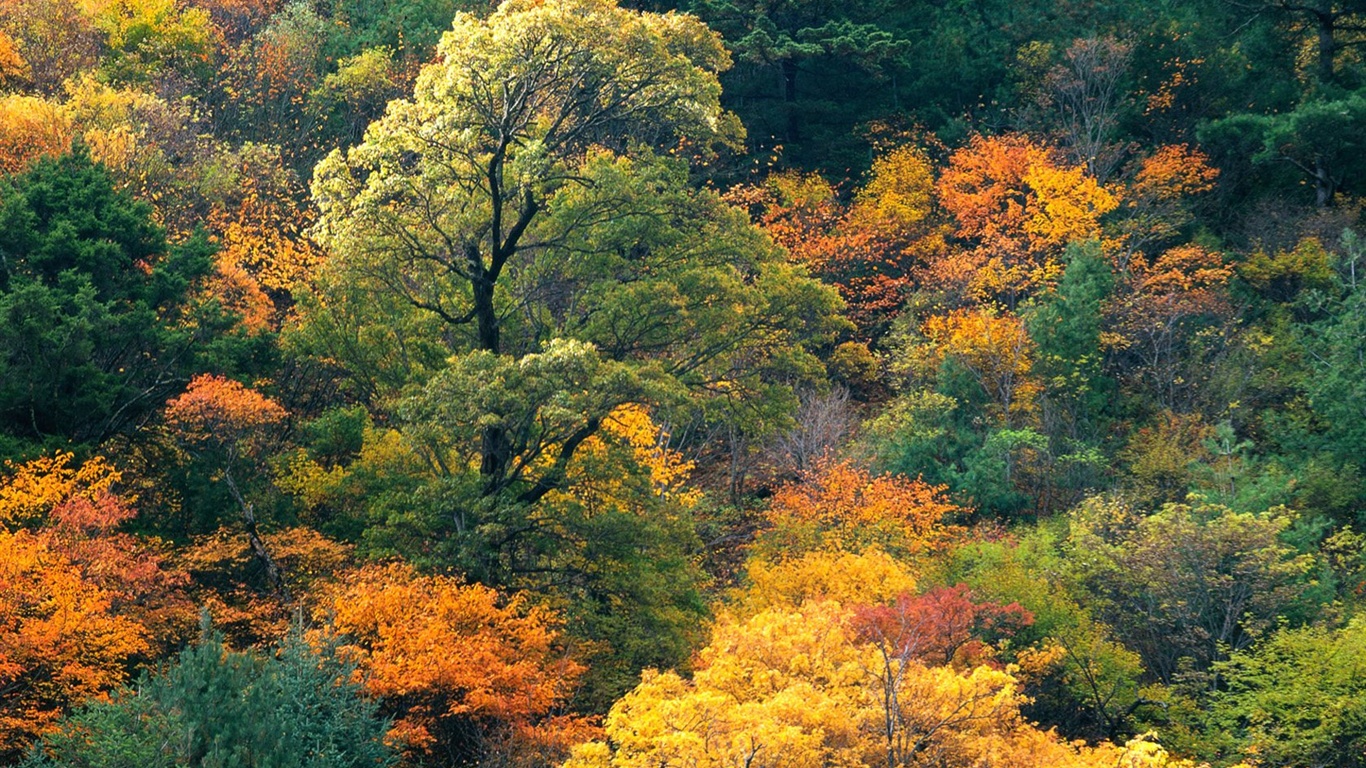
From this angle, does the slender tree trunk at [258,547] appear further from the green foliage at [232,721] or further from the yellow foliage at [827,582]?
the yellow foliage at [827,582]

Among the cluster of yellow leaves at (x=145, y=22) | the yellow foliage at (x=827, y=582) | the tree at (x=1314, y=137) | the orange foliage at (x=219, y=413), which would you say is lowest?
the yellow foliage at (x=827, y=582)

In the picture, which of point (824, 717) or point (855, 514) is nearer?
point (824, 717)

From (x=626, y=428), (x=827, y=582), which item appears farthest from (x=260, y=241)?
(x=827, y=582)

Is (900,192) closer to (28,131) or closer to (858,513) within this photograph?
(858,513)

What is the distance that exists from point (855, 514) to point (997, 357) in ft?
21.4

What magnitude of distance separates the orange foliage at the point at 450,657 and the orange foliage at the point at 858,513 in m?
6.27

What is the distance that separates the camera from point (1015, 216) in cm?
3456

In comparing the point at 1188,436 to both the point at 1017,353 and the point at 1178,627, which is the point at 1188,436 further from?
the point at 1178,627

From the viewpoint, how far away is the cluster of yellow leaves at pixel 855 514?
25.1 m

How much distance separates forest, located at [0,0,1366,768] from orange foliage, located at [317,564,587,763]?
→ 0.27 feet

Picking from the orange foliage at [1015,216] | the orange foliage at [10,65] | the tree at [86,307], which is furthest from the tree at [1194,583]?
the orange foliage at [10,65]

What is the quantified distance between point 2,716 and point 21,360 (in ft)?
19.8

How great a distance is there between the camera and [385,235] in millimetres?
23062

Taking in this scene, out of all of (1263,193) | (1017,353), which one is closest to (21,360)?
(1017,353)
